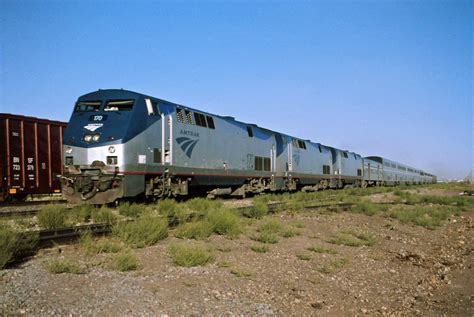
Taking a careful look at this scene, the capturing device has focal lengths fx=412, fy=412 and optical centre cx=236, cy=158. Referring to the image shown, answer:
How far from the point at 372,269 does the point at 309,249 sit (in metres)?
1.59

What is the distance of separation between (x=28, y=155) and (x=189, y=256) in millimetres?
13737

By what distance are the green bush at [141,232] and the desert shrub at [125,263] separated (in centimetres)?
130

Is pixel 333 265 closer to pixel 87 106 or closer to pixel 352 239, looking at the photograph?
pixel 352 239

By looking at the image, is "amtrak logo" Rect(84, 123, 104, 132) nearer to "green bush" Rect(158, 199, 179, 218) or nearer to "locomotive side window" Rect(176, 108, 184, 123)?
"green bush" Rect(158, 199, 179, 218)

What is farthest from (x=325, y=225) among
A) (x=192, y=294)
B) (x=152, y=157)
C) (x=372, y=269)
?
(x=192, y=294)

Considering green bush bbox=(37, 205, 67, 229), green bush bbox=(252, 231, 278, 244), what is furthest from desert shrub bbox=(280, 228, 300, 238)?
green bush bbox=(37, 205, 67, 229)

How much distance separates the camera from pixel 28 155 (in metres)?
18.1

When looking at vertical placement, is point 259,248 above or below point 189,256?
below

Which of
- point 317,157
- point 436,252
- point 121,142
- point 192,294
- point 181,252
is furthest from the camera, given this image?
point 317,157

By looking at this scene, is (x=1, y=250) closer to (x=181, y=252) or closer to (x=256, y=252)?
(x=181, y=252)

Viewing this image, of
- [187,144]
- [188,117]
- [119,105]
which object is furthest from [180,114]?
[119,105]

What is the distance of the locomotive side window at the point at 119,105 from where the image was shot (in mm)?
13623

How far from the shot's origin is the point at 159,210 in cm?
1304

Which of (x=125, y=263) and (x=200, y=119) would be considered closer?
(x=125, y=263)
